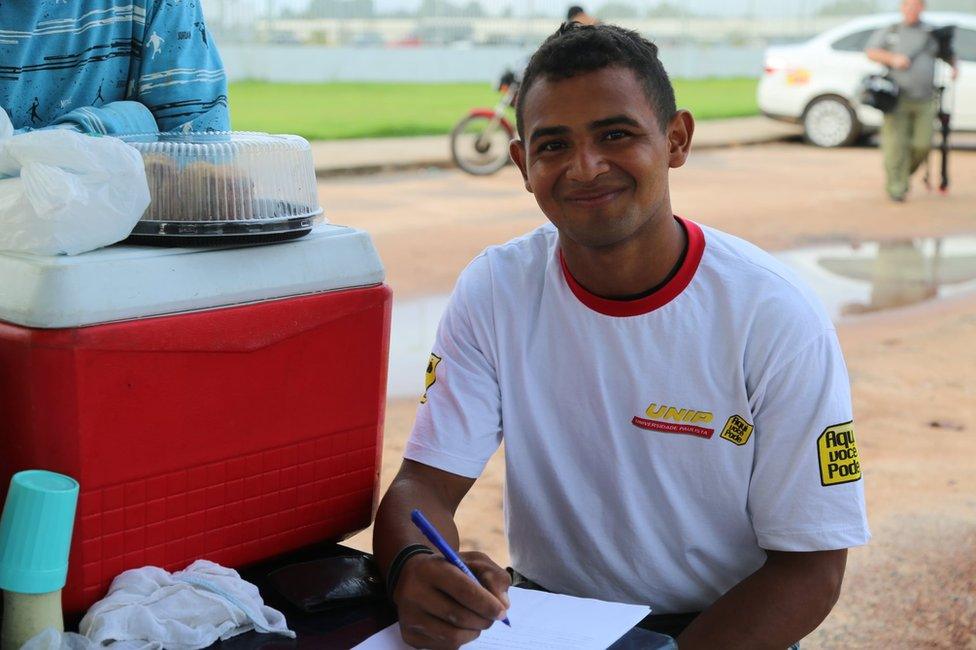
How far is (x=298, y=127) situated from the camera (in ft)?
48.6

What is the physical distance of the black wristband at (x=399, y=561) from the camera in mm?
1420

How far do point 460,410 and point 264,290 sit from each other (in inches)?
16.8

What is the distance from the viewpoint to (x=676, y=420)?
5.36 feet

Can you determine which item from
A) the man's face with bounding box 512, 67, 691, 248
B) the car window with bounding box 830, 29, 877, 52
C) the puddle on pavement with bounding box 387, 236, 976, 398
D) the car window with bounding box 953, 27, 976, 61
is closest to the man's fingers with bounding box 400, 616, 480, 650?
the man's face with bounding box 512, 67, 691, 248

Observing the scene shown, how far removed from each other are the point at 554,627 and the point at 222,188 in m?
0.61

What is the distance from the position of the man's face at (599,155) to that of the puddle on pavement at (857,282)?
3244mm

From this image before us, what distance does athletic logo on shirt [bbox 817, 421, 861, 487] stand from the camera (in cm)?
157

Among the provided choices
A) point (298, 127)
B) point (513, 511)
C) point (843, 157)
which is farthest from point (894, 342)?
point (298, 127)

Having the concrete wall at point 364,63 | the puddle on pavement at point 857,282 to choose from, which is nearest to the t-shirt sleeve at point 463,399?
the puddle on pavement at point 857,282

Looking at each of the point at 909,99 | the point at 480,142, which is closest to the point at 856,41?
the point at 909,99

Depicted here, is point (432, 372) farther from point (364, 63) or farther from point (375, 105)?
point (364, 63)

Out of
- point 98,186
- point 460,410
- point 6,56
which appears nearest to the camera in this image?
point 98,186

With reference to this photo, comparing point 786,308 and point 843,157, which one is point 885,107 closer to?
point 843,157

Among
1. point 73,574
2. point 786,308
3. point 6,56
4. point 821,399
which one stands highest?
point 6,56
